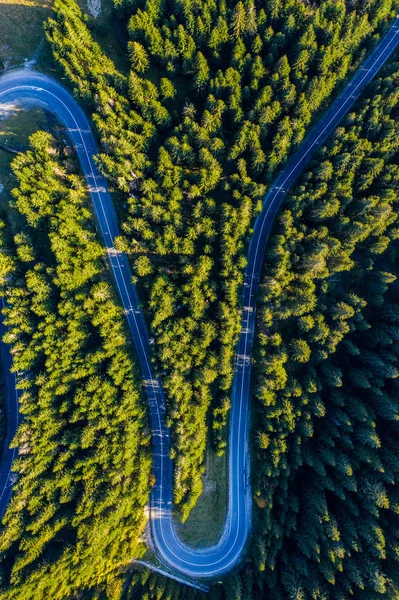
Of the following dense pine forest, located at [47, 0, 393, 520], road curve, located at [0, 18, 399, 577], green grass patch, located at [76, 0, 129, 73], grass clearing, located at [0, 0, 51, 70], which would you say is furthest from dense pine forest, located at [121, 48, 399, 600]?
grass clearing, located at [0, 0, 51, 70]

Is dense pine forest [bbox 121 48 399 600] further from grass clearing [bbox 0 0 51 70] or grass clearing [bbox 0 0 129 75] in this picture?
grass clearing [bbox 0 0 51 70]

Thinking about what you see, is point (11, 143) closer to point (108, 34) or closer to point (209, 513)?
point (108, 34)

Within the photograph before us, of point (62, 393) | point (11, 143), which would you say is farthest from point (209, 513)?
point (11, 143)

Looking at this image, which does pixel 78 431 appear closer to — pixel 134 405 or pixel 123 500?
pixel 134 405

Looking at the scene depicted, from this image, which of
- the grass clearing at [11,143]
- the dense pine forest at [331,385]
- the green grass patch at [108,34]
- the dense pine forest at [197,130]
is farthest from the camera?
the grass clearing at [11,143]

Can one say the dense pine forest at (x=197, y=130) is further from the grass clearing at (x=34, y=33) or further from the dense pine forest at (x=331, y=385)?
the dense pine forest at (x=331, y=385)

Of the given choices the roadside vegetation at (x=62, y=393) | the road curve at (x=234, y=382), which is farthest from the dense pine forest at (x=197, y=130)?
the roadside vegetation at (x=62, y=393)
